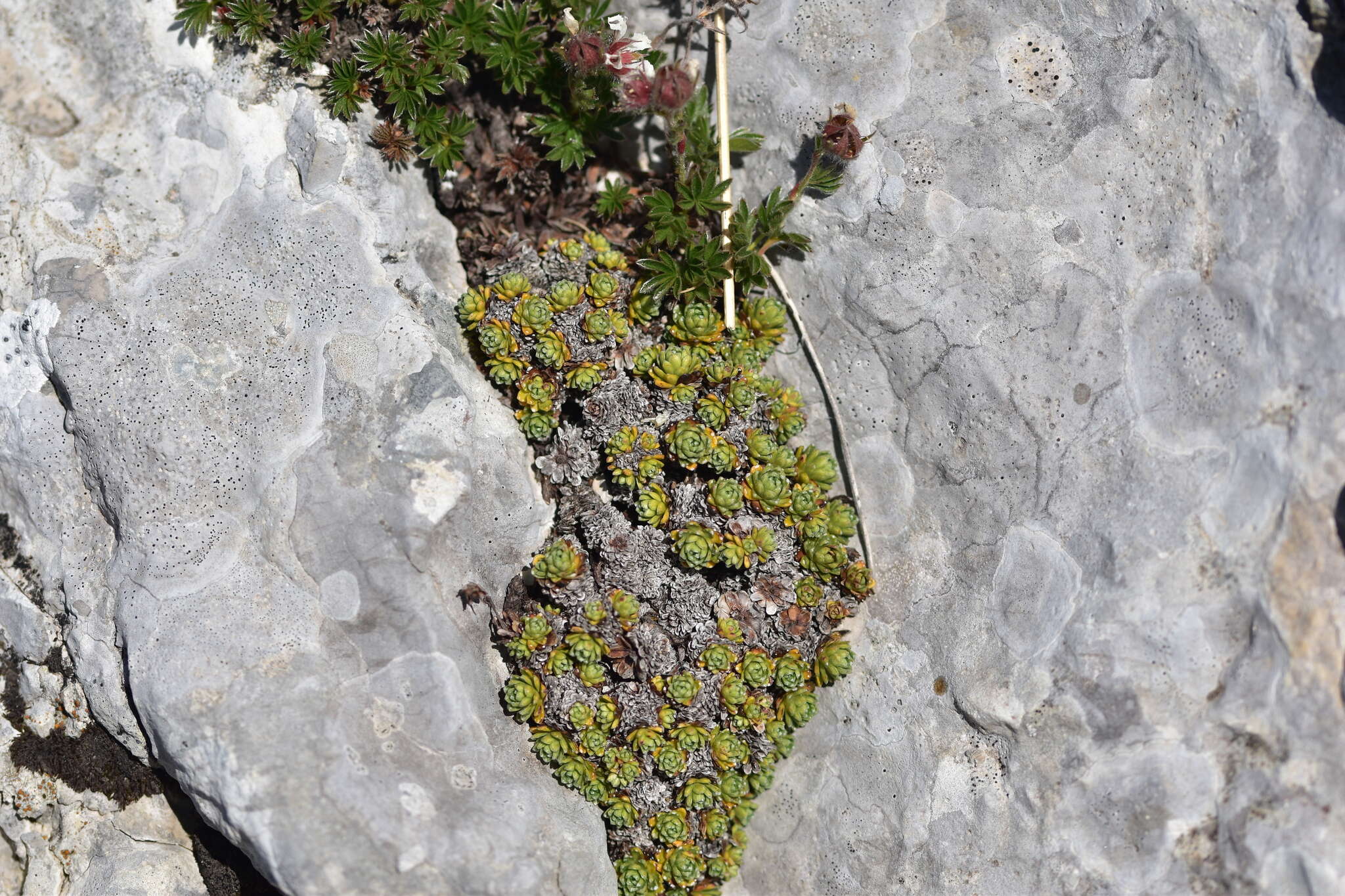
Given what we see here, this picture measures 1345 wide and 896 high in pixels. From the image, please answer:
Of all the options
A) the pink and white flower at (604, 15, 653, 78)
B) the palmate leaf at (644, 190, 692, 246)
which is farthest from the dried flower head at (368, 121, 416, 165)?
the palmate leaf at (644, 190, 692, 246)

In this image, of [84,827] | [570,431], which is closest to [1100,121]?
[570,431]

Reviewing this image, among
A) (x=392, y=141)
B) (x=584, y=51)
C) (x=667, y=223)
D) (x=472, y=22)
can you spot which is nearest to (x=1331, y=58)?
(x=667, y=223)

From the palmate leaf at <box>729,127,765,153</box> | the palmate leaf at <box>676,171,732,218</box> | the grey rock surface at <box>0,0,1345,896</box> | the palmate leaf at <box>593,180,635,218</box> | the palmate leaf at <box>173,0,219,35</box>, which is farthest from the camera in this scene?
the palmate leaf at <box>593,180,635,218</box>

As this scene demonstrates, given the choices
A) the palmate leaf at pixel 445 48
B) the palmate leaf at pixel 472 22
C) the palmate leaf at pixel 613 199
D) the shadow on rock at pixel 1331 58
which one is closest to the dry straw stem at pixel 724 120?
the palmate leaf at pixel 613 199

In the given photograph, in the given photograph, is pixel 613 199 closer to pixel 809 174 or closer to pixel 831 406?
pixel 809 174

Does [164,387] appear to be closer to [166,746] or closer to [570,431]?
[166,746]

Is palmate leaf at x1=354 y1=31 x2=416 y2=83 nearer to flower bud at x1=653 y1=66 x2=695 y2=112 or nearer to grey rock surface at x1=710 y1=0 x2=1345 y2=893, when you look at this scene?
flower bud at x1=653 y1=66 x2=695 y2=112

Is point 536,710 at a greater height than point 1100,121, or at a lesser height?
lesser
